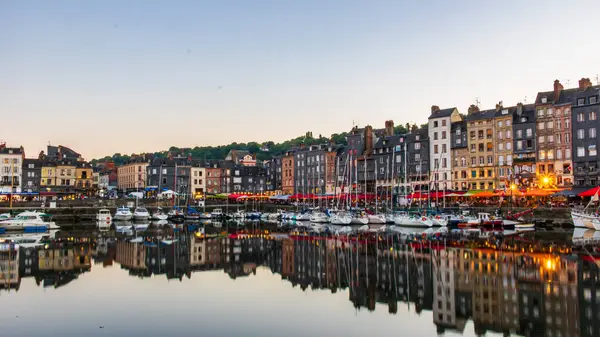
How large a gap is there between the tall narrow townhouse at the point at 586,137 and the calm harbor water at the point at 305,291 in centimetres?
3040

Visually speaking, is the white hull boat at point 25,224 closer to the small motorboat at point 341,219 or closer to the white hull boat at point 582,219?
the small motorboat at point 341,219

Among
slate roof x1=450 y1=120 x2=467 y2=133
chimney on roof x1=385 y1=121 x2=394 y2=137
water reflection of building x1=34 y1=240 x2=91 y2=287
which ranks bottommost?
water reflection of building x1=34 y1=240 x2=91 y2=287

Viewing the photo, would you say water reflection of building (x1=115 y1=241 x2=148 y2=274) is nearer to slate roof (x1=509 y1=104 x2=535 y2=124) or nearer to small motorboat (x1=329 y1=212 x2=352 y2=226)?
small motorboat (x1=329 y1=212 x2=352 y2=226)

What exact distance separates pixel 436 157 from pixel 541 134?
1449 cm

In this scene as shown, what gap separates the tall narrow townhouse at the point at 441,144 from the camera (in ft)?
251

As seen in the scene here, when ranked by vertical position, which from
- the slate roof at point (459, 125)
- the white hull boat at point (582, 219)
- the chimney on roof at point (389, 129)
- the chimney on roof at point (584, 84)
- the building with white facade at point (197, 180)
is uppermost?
the chimney on roof at point (584, 84)

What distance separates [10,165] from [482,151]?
74.0m

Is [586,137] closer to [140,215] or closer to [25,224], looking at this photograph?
[140,215]

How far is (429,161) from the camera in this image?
7844 centimetres

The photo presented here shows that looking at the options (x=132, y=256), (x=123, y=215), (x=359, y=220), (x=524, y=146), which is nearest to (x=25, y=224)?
(x=123, y=215)

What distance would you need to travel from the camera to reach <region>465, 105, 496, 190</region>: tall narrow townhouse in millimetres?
→ 72062

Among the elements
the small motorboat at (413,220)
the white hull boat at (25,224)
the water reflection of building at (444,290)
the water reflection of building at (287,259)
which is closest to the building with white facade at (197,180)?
the white hull boat at (25,224)

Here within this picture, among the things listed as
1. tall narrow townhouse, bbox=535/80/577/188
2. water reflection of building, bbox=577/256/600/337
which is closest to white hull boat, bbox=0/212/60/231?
water reflection of building, bbox=577/256/600/337

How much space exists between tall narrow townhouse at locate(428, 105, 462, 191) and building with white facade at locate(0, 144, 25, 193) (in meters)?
65.1
